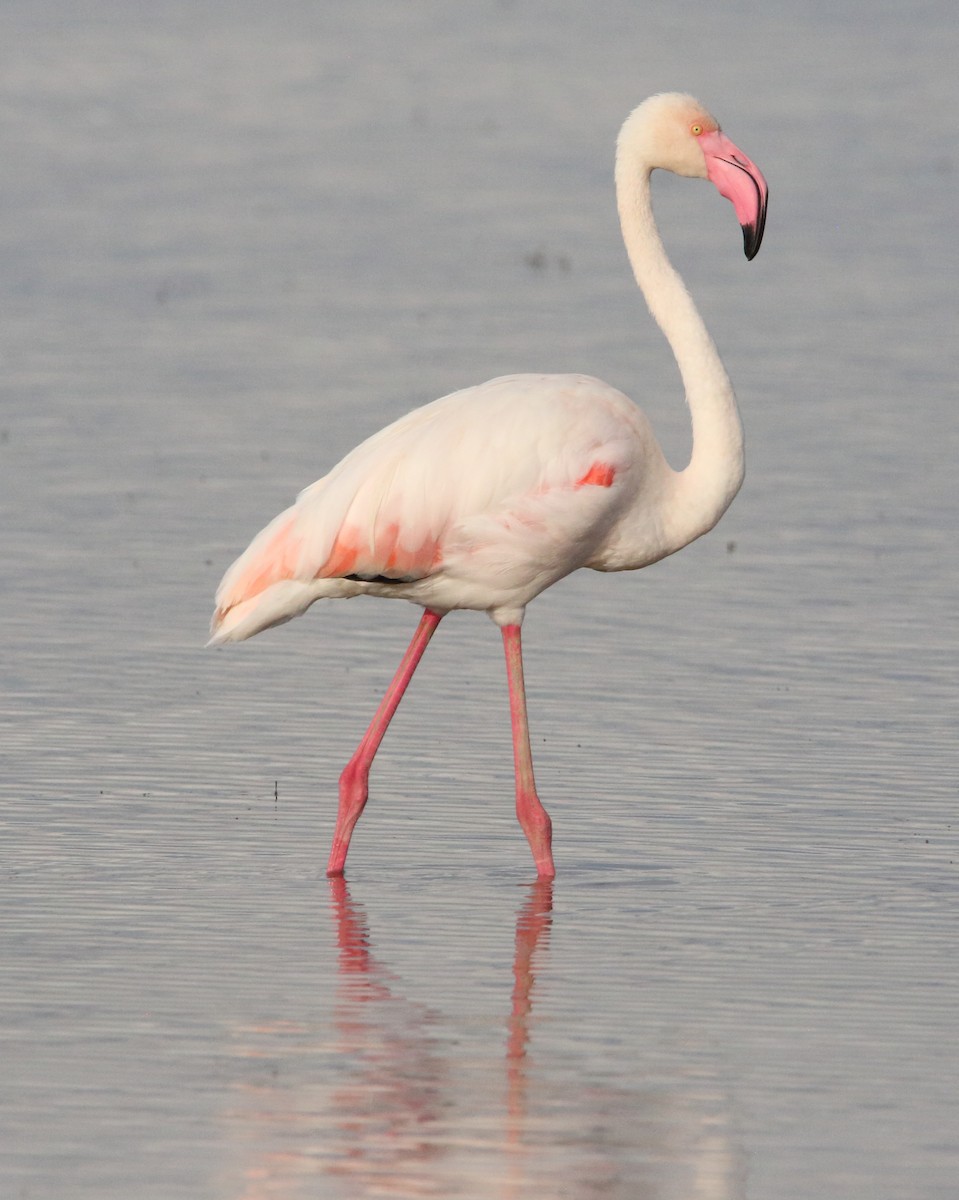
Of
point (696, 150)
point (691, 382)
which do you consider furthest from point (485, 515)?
point (696, 150)

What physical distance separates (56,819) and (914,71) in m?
26.3

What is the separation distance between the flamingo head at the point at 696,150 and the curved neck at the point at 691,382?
9 centimetres

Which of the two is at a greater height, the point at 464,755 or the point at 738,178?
the point at 738,178

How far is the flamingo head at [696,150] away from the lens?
32.0 feet

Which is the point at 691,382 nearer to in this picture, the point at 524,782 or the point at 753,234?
the point at 753,234

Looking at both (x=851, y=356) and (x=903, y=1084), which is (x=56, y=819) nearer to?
(x=903, y=1084)

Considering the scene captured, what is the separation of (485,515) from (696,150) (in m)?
1.66

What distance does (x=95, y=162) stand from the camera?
25.5 metres

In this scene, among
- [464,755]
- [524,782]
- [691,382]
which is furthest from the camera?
[464,755]

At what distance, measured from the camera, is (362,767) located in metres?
8.89

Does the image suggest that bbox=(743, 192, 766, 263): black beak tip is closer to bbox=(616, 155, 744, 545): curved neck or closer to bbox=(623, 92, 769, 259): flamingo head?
bbox=(623, 92, 769, 259): flamingo head

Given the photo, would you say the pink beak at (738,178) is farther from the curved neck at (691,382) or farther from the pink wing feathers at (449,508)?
the pink wing feathers at (449,508)

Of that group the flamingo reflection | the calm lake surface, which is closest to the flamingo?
the calm lake surface

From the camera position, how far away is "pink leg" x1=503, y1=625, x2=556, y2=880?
8633 millimetres
